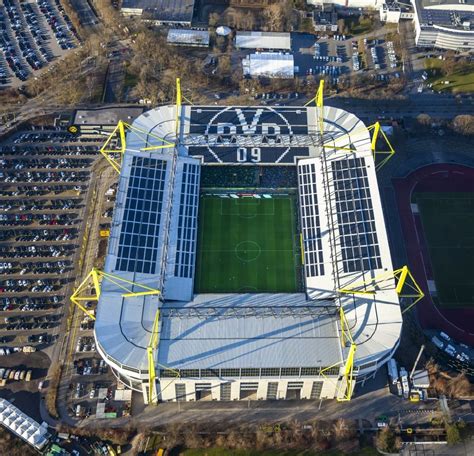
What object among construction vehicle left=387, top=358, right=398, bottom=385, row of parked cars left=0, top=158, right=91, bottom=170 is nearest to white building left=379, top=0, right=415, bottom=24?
row of parked cars left=0, top=158, right=91, bottom=170

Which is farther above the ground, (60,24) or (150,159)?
(60,24)

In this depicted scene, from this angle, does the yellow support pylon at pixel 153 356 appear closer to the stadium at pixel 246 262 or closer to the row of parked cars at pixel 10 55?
the stadium at pixel 246 262

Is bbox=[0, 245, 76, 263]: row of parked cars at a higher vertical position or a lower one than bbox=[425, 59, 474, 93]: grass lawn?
lower

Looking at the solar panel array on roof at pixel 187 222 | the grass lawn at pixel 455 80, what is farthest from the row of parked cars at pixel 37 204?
the grass lawn at pixel 455 80

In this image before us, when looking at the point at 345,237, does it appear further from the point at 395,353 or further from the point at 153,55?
the point at 153,55

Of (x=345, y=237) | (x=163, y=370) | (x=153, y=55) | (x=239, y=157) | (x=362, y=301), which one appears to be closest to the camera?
(x=163, y=370)

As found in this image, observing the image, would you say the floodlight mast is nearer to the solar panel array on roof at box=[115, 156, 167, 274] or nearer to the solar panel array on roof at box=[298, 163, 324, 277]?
the solar panel array on roof at box=[115, 156, 167, 274]

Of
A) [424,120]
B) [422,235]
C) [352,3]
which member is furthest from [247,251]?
[352,3]

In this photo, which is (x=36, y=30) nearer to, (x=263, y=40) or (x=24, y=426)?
(x=263, y=40)

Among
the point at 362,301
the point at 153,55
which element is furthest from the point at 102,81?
the point at 362,301
